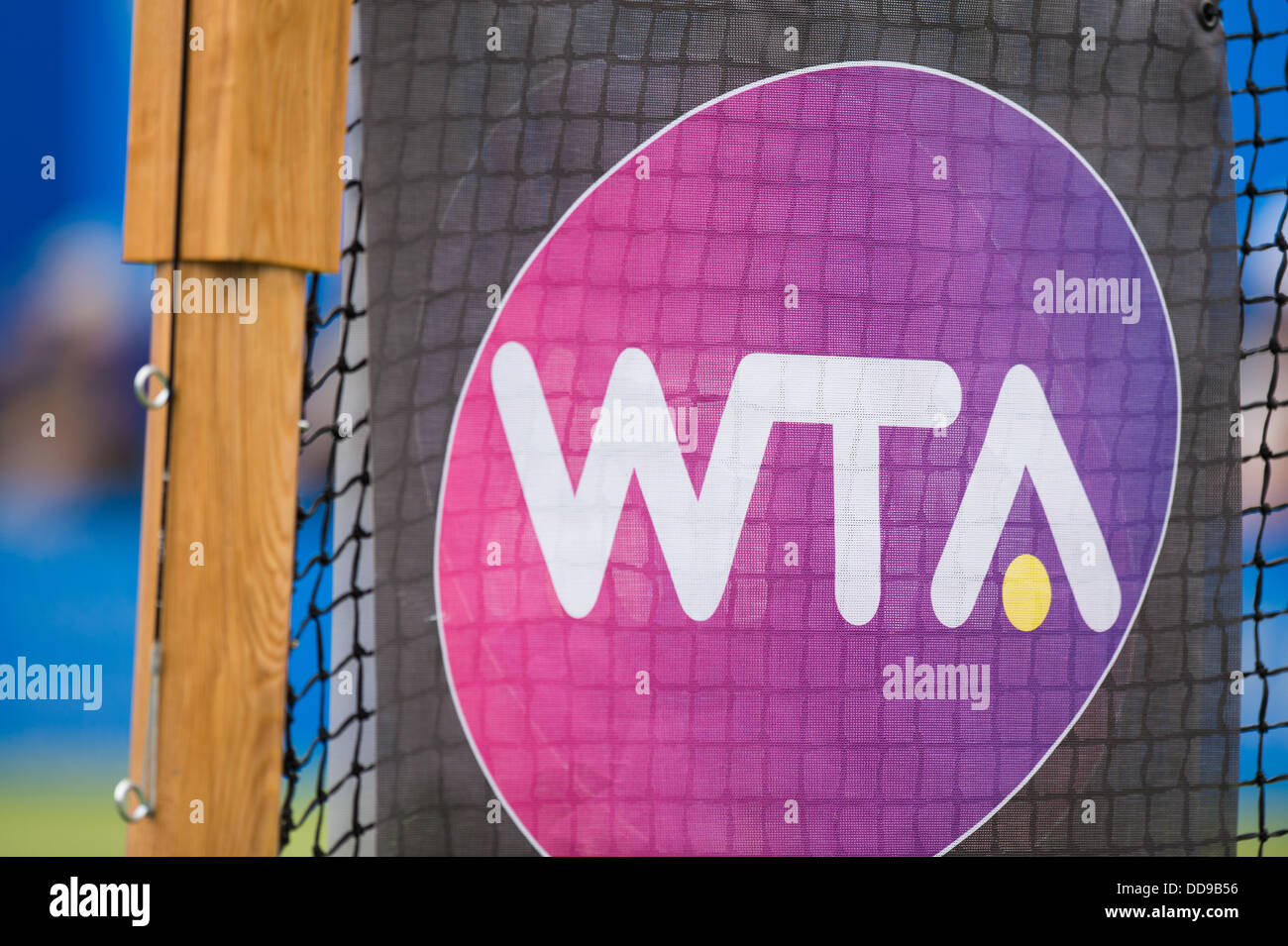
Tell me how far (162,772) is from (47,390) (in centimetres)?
144

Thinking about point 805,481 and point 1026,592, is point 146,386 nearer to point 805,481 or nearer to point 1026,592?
point 805,481

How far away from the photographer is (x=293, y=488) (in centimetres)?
75

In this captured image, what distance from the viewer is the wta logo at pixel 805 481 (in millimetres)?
839

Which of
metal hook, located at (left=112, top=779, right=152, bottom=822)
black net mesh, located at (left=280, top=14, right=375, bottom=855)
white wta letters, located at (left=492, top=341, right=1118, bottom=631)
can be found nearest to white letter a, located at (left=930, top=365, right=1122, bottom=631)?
white wta letters, located at (left=492, top=341, right=1118, bottom=631)

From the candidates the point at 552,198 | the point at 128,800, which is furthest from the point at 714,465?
the point at 128,800

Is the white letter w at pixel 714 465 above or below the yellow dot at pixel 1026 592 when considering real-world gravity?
above

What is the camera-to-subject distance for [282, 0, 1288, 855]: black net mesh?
2.75ft

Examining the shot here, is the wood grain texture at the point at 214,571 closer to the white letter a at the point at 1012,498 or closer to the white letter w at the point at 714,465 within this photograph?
the white letter w at the point at 714,465

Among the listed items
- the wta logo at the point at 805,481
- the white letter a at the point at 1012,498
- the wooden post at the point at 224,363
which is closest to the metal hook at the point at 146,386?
the wooden post at the point at 224,363

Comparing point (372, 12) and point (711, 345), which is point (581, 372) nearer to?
point (711, 345)

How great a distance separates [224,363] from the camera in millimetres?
714

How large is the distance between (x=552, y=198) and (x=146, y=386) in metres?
0.35
